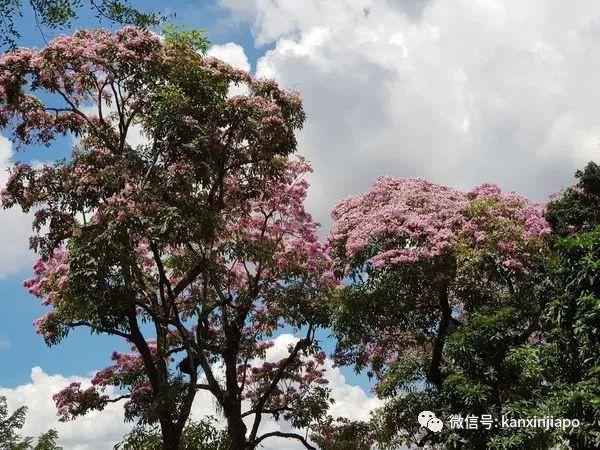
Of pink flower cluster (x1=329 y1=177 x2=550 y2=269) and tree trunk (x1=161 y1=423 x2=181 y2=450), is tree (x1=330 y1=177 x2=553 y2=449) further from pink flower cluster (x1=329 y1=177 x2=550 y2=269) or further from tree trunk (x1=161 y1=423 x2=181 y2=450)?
tree trunk (x1=161 y1=423 x2=181 y2=450)

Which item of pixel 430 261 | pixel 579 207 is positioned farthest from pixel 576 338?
pixel 579 207

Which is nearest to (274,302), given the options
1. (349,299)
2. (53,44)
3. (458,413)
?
(349,299)

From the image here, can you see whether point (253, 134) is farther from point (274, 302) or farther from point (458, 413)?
point (458, 413)

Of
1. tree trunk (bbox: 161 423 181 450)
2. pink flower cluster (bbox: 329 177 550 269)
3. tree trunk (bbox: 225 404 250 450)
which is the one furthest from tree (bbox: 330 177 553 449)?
tree trunk (bbox: 161 423 181 450)

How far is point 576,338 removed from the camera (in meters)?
13.3

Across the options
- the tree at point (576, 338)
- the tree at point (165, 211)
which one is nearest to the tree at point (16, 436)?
the tree at point (165, 211)

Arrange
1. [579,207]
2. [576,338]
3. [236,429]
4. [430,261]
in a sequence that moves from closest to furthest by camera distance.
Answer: [576,338] < [430,261] < [579,207] < [236,429]

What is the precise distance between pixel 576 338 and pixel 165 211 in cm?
910

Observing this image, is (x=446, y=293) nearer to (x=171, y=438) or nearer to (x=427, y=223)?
(x=427, y=223)

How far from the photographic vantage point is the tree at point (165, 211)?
15250 millimetres

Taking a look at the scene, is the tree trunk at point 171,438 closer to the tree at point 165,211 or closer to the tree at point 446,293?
the tree at point 165,211

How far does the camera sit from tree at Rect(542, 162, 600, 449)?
12.3 meters

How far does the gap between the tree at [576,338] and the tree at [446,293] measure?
67 cm

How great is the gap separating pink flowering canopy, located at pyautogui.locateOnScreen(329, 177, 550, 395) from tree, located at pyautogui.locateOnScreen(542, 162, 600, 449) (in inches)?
Result: 78.6
